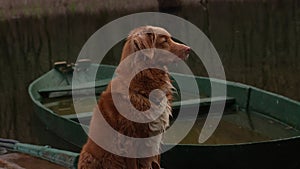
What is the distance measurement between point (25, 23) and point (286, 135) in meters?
19.3

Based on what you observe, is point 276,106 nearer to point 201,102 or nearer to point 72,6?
point 201,102

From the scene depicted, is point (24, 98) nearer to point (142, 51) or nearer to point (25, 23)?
point (142, 51)

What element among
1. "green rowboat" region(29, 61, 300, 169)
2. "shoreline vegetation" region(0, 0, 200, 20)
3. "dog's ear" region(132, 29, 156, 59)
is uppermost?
"shoreline vegetation" region(0, 0, 200, 20)

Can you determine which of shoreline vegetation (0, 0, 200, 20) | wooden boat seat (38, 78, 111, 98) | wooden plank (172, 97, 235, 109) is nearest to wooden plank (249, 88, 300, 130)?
wooden plank (172, 97, 235, 109)

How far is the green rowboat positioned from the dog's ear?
279cm

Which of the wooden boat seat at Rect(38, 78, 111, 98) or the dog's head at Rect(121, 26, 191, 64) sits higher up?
the dog's head at Rect(121, 26, 191, 64)

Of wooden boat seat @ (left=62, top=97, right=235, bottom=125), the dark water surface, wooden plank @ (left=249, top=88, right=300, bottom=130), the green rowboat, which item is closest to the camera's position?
the green rowboat

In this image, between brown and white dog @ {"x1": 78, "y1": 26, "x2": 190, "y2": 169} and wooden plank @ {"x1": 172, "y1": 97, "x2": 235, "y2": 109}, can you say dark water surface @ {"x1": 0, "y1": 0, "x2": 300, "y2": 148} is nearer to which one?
wooden plank @ {"x1": 172, "y1": 97, "x2": 235, "y2": 109}

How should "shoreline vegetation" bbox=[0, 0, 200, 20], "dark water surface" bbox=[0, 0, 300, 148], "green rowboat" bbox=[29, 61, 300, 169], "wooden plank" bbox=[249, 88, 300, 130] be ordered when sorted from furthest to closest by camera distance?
"shoreline vegetation" bbox=[0, 0, 200, 20] → "dark water surface" bbox=[0, 0, 300, 148] → "wooden plank" bbox=[249, 88, 300, 130] → "green rowboat" bbox=[29, 61, 300, 169]

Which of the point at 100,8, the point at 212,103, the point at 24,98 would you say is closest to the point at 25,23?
the point at 100,8

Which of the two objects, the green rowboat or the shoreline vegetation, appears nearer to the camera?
the green rowboat

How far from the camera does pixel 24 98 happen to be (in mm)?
13336

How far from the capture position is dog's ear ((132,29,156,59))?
3879 mm

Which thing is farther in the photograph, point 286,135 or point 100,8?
point 100,8
